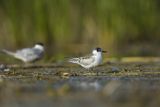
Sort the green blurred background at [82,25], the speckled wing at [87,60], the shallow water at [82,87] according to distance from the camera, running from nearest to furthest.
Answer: the shallow water at [82,87], the speckled wing at [87,60], the green blurred background at [82,25]

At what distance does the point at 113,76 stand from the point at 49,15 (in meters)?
7.70

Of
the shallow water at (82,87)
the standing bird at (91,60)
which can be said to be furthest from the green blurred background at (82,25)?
the shallow water at (82,87)

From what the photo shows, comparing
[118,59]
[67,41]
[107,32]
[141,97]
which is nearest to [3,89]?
[141,97]

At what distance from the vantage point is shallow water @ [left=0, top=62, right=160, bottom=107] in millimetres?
8211

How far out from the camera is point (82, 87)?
31.7ft

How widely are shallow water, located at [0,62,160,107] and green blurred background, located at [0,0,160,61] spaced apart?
4.94m

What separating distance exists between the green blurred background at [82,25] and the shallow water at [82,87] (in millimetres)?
4938

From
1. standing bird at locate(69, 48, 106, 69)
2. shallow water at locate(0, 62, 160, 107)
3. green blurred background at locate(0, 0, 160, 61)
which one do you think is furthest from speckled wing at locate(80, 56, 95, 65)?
green blurred background at locate(0, 0, 160, 61)

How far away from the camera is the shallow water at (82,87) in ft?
26.9

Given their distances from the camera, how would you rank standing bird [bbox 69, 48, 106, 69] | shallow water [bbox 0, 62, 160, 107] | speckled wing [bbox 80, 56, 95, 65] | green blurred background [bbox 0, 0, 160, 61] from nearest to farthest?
shallow water [bbox 0, 62, 160, 107] < standing bird [bbox 69, 48, 106, 69] < speckled wing [bbox 80, 56, 95, 65] < green blurred background [bbox 0, 0, 160, 61]

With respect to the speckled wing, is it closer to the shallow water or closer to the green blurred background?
the shallow water

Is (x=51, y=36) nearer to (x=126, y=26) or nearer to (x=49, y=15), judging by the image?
(x=49, y=15)

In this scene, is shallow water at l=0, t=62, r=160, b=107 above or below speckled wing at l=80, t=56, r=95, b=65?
below

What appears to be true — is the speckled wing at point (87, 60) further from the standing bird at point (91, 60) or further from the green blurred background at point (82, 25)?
the green blurred background at point (82, 25)
